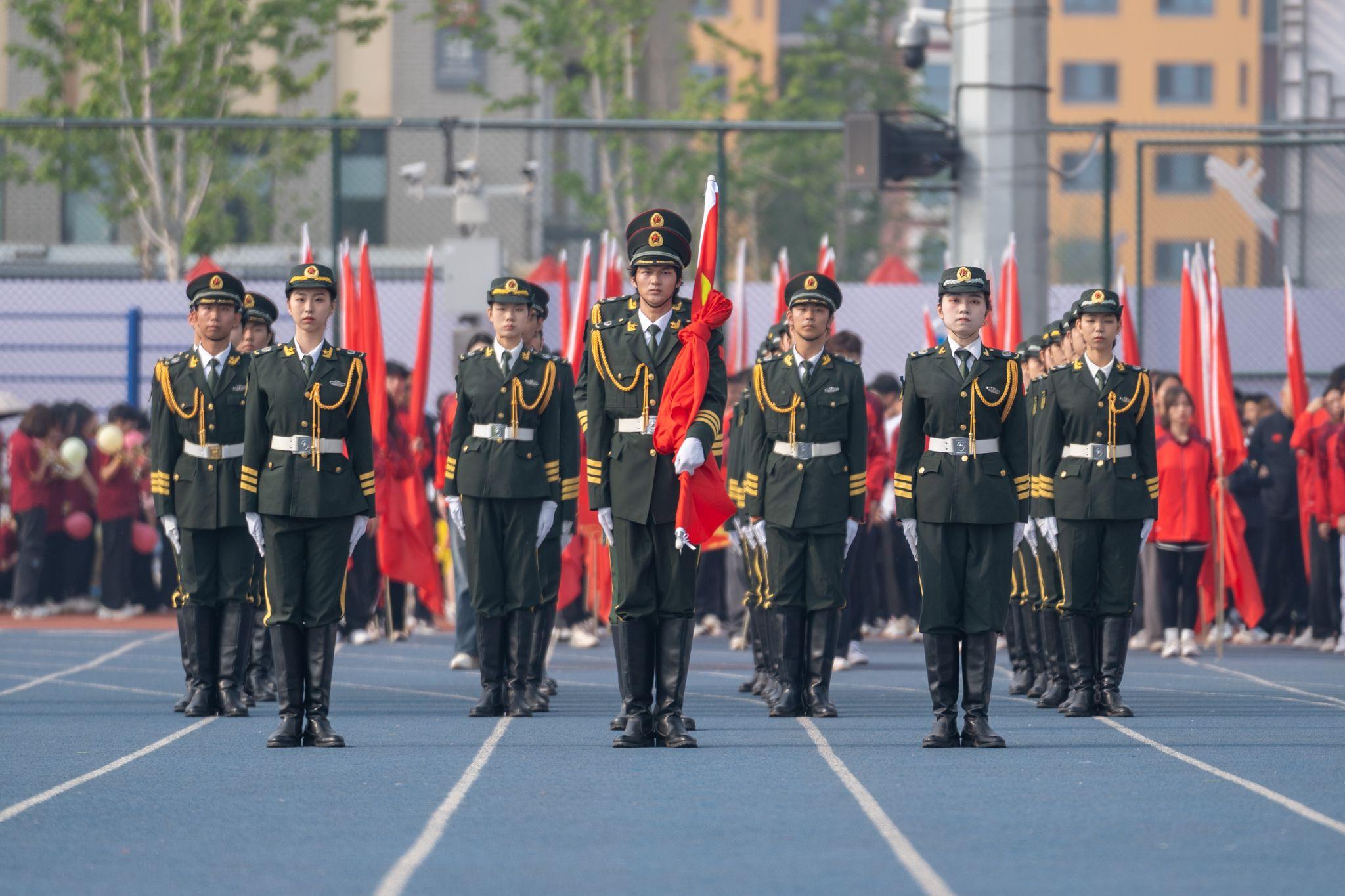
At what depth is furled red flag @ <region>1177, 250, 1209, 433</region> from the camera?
1666 cm

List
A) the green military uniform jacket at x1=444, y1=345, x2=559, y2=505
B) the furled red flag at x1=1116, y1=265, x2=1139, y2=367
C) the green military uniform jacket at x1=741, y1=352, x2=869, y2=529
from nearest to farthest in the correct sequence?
the green military uniform jacket at x1=741, y1=352, x2=869, y2=529
the green military uniform jacket at x1=444, y1=345, x2=559, y2=505
the furled red flag at x1=1116, y1=265, x2=1139, y2=367

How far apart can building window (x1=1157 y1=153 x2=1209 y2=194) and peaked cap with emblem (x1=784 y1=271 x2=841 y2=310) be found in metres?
53.5

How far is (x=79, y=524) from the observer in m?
19.3

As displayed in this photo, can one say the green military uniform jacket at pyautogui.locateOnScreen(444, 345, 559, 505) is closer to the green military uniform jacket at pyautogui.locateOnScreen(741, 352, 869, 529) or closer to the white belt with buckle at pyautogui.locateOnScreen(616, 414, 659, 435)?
the green military uniform jacket at pyautogui.locateOnScreen(741, 352, 869, 529)

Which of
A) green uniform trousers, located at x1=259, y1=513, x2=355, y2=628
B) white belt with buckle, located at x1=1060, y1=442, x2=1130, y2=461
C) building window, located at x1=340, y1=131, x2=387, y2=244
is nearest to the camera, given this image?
green uniform trousers, located at x1=259, y1=513, x2=355, y2=628

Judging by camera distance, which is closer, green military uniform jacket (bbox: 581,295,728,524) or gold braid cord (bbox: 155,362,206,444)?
green military uniform jacket (bbox: 581,295,728,524)

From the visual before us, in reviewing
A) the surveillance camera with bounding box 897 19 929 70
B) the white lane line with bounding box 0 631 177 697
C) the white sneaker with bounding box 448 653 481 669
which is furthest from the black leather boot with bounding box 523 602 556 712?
the surveillance camera with bounding box 897 19 929 70

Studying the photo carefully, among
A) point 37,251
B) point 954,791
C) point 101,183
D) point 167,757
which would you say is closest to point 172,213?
point 101,183

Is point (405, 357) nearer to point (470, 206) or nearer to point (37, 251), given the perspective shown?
point (470, 206)

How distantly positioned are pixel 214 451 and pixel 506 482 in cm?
144

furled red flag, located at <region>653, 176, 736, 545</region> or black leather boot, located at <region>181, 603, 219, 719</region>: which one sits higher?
furled red flag, located at <region>653, 176, 736, 545</region>

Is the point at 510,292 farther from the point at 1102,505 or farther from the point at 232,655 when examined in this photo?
the point at 1102,505

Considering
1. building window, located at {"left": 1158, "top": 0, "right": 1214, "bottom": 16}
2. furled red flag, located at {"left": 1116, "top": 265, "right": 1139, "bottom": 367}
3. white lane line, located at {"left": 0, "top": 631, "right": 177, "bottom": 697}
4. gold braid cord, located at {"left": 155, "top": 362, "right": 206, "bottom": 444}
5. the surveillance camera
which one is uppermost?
building window, located at {"left": 1158, "top": 0, "right": 1214, "bottom": 16}

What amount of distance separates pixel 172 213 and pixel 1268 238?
566 inches
